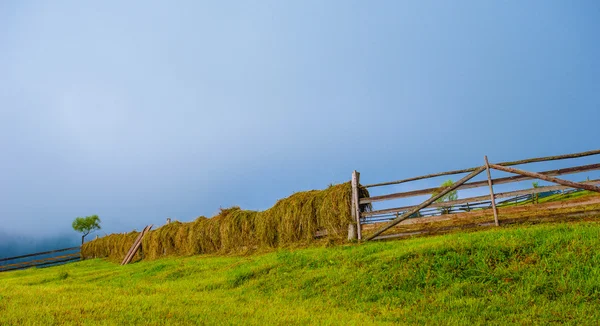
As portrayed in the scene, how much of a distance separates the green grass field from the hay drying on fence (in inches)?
137

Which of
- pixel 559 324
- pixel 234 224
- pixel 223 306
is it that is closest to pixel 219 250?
pixel 234 224

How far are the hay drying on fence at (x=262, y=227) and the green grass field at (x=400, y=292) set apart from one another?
3.49 metres

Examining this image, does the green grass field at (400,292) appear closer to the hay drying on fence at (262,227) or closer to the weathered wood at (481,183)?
the weathered wood at (481,183)

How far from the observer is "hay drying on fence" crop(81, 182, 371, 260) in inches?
493

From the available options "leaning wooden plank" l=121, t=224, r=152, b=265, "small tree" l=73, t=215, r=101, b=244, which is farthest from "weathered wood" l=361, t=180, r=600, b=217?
"small tree" l=73, t=215, r=101, b=244

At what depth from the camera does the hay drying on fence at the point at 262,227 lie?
12.5m

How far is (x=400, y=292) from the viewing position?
6.43 metres

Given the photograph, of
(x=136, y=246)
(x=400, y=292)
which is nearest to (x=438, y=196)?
(x=400, y=292)

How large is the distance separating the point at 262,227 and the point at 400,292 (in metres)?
8.90

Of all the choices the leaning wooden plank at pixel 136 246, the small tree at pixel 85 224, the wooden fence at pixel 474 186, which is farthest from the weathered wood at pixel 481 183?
the small tree at pixel 85 224

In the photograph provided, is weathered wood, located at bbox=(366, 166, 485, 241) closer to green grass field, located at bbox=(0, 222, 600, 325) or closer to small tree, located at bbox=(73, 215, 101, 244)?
green grass field, located at bbox=(0, 222, 600, 325)

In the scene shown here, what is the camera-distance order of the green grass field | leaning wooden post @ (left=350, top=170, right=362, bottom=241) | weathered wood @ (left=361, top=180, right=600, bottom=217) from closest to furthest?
the green grass field < weathered wood @ (left=361, top=180, right=600, bottom=217) < leaning wooden post @ (left=350, top=170, right=362, bottom=241)

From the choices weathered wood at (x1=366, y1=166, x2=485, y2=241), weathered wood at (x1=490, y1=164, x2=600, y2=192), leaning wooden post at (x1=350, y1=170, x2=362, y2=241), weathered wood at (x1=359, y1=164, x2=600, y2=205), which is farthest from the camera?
leaning wooden post at (x1=350, y1=170, x2=362, y2=241)

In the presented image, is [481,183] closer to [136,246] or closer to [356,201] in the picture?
[356,201]
